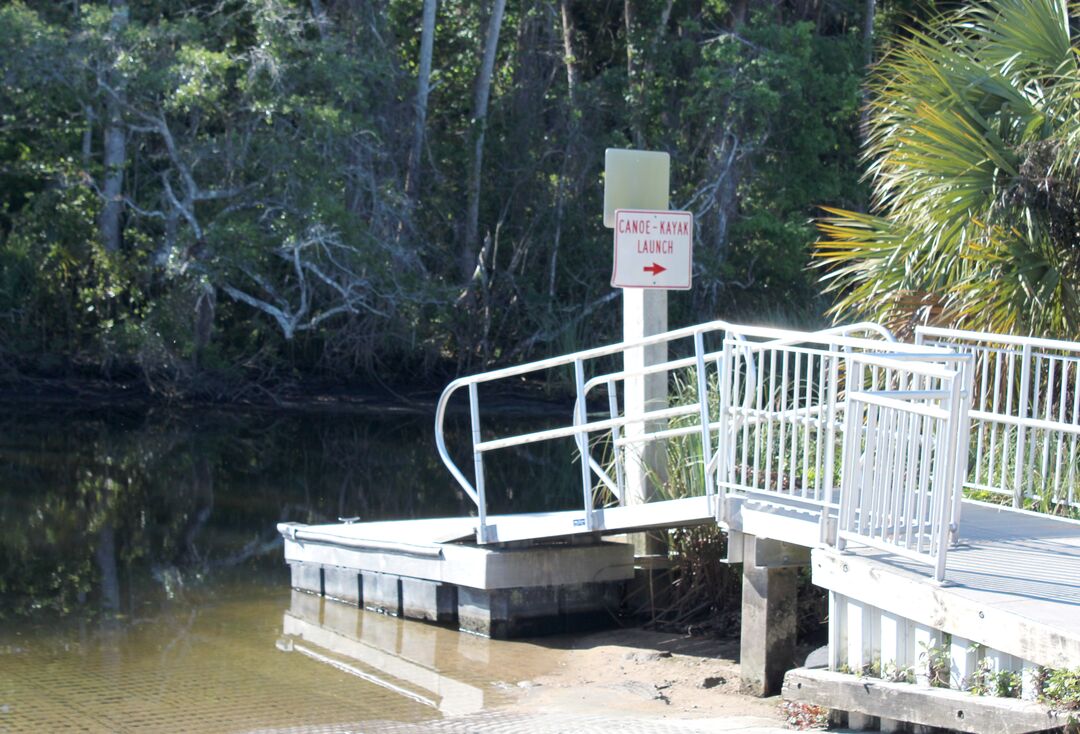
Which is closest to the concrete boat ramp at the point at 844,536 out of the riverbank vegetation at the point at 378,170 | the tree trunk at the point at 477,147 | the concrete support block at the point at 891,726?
the concrete support block at the point at 891,726

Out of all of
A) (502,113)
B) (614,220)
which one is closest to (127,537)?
(614,220)

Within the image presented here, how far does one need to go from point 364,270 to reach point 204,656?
46.8 feet

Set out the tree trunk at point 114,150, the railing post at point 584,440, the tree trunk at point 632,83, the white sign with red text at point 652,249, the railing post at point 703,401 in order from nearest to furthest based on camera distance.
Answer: the railing post at point 703,401
the railing post at point 584,440
the white sign with red text at point 652,249
the tree trunk at point 114,150
the tree trunk at point 632,83

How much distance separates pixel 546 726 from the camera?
681 centimetres

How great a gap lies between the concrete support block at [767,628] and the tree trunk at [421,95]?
2014 centimetres

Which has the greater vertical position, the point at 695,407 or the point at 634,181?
the point at 634,181

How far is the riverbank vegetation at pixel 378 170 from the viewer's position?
21.8 metres

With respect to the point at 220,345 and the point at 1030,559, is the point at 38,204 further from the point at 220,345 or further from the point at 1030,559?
the point at 1030,559

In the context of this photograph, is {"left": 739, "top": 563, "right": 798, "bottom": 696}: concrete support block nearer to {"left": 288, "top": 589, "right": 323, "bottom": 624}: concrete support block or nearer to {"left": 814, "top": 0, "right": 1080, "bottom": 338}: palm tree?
{"left": 814, "top": 0, "right": 1080, "bottom": 338}: palm tree

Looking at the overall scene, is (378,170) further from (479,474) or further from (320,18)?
(479,474)

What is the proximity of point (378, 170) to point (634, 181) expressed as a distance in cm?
1701

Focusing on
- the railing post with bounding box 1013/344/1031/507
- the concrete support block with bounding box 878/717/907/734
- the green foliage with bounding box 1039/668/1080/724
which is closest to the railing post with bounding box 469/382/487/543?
the railing post with bounding box 1013/344/1031/507

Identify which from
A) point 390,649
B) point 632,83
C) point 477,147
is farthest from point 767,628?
point 632,83

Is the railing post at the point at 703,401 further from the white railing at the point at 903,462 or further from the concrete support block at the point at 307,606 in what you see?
the concrete support block at the point at 307,606
